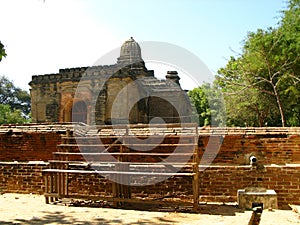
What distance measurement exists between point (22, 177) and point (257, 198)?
17.9 feet

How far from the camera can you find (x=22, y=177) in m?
7.63

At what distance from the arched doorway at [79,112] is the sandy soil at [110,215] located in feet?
34.7

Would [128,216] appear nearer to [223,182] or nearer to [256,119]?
[223,182]

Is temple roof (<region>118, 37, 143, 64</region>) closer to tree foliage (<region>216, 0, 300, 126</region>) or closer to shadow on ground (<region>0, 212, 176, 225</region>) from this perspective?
tree foliage (<region>216, 0, 300, 126</region>)

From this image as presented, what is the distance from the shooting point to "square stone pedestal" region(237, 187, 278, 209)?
5.76 metres

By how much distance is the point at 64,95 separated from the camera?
55.5ft

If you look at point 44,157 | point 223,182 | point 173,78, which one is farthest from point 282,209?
point 173,78

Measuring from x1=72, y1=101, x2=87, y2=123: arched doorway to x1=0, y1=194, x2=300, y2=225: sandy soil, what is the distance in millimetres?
10562

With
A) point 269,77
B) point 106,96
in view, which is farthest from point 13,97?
point 269,77

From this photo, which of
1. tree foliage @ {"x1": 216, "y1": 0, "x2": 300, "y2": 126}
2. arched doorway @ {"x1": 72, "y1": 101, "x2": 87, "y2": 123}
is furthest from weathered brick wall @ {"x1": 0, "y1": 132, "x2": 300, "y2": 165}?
arched doorway @ {"x1": 72, "y1": 101, "x2": 87, "y2": 123}

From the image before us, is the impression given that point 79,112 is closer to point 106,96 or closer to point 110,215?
point 106,96

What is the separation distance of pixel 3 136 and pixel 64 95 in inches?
319

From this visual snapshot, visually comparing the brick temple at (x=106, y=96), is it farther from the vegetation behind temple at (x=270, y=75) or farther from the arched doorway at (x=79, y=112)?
the vegetation behind temple at (x=270, y=75)

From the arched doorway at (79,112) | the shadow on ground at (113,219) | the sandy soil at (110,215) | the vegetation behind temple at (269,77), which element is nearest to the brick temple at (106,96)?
the arched doorway at (79,112)
